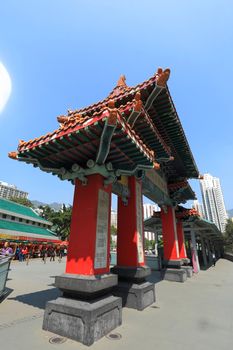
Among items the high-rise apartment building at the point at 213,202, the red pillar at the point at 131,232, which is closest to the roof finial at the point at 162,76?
→ the red pillar at the point at 131,232

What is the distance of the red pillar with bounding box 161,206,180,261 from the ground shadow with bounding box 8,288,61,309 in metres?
6.53

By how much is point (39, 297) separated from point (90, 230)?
4278mm

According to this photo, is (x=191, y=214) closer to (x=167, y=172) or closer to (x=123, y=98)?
(x=167, y=172)

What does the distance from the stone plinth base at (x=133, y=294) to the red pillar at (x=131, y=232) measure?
59cm

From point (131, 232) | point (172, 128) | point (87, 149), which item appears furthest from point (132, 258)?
point (172, 128)

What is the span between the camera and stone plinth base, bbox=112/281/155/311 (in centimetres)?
571

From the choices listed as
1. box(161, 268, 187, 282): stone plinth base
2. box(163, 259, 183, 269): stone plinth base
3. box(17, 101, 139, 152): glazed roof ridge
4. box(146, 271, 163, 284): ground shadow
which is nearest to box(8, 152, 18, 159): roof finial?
box(17, 101, 139, 152): glazed roof ridge

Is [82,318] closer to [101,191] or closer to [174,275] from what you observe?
[101,191]

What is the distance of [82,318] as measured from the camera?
385cm

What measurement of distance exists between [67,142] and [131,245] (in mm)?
4013

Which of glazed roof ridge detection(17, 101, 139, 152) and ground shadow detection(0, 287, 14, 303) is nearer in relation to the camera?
glazed roof ridge detection(17, 101, 139, 152)

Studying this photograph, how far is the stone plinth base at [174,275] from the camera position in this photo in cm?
1077

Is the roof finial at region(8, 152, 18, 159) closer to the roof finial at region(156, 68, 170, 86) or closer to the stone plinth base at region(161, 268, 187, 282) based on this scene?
the roof finial at region(156, 68, 170, 86)

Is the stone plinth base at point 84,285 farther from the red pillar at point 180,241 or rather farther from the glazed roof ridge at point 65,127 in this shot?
the red pillar at point 180,241
